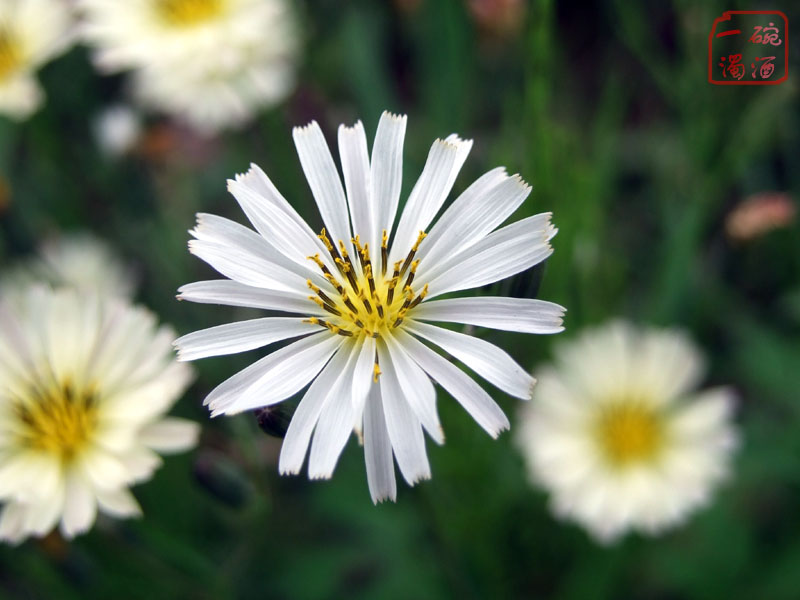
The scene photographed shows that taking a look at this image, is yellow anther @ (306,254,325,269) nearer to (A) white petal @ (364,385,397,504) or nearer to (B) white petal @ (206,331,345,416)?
(B) white petal @ (206,331,345,416)

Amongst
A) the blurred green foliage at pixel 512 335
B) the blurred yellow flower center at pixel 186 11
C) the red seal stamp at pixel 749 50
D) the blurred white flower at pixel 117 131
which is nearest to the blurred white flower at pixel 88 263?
the blurred green foliage at pixel 512 335

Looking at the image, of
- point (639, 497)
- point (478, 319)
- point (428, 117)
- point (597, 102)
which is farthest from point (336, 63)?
point (478, 319)

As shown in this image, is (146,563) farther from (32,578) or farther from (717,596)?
(717,596)

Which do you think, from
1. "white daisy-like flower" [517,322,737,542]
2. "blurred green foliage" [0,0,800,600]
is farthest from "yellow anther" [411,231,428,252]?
"white daisy-like flower" [517,322,737,542]

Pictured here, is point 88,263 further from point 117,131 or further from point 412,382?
point 412,382

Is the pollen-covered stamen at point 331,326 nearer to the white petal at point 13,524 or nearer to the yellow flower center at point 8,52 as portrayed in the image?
the white petal at point 13,524

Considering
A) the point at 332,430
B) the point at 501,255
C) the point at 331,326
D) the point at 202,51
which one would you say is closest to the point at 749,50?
the point at 202,51
